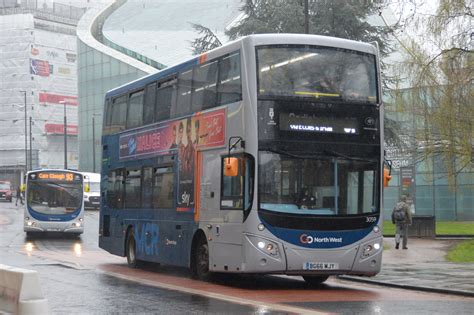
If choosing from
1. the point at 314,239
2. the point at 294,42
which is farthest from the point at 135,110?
the point at 314,239

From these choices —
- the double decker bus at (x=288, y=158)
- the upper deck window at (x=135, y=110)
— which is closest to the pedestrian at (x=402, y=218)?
the upper deck window at (x=135, y=110)

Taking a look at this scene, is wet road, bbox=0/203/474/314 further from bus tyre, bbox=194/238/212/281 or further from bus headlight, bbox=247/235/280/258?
bus headlight, bbox=247/235/280/258

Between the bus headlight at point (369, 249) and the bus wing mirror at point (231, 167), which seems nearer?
the bus wing mirror at point (231, 167)

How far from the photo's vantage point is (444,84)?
30516 mm

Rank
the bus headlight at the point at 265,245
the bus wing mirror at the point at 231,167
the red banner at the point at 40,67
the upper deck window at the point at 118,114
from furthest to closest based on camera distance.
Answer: the red banner at the point at 40,67
the upper deck window at the point at 118,114
the bus headlight at the point at 265,245
the bus wing mirror at the point at 231,167

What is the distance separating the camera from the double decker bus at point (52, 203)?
1486 inches

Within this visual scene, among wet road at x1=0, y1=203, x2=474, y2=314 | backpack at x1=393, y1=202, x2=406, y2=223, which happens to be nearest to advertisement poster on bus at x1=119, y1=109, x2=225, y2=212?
wet road at x1=0, y1=203, x2=474, y2=314

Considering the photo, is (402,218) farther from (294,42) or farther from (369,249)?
(294,42)

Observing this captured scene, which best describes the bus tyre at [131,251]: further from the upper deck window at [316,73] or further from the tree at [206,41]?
the tree at [206,41]

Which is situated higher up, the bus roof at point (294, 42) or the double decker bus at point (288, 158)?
the bus roof at point (294, 42)

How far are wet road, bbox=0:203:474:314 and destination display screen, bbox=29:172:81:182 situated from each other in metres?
14.9

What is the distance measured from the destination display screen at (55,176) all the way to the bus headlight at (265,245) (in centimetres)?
2385

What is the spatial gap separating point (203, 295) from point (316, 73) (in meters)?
4.63

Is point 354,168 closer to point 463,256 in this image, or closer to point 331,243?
point 331,243
